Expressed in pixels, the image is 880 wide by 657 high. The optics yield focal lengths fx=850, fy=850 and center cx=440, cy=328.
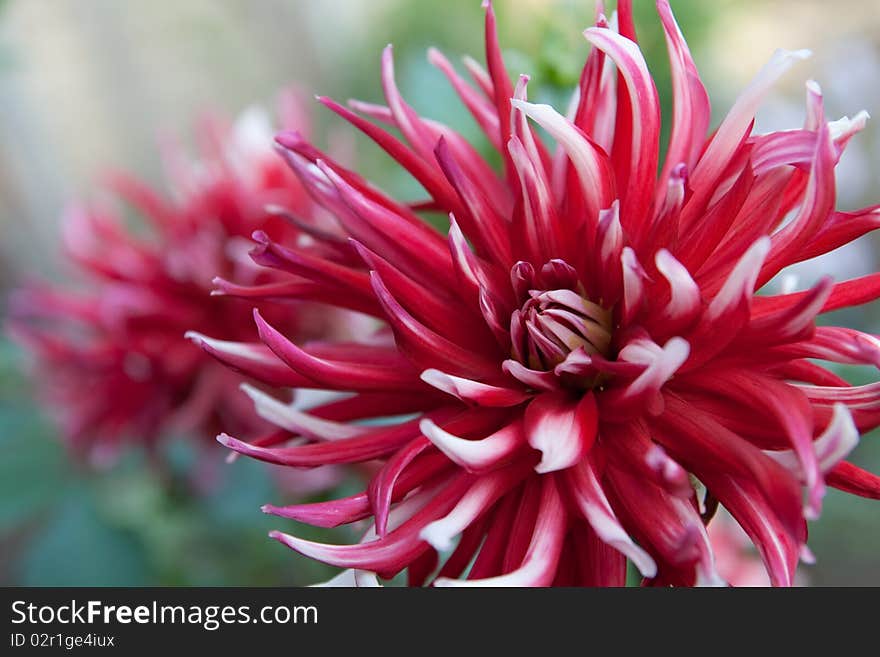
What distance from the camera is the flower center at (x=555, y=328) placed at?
0.53 metres

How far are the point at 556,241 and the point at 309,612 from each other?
295 millimetres

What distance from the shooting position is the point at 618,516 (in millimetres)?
519

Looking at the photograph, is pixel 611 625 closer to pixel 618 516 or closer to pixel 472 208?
pixel 618 516

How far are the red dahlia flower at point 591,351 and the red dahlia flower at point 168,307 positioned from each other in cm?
43

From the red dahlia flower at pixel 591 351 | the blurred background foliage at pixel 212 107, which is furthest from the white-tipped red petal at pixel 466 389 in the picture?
the blurred background foliage at pixel 212 107

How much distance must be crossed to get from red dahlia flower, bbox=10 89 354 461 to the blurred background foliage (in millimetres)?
115

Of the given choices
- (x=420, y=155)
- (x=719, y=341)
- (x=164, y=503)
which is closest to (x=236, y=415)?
(x=164, y=503)

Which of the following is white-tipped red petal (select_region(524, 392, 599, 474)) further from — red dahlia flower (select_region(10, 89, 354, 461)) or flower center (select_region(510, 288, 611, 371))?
red dahlia flower (select_region(10, 89, 354, 461))

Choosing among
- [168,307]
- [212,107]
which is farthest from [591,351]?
[212,107]

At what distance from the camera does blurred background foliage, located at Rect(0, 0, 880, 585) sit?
116 cm

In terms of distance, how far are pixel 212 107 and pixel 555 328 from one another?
5.49 feet

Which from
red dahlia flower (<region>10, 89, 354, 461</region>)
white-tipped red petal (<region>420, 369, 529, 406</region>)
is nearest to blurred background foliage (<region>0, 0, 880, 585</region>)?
red dahlia flower (<region>10, 89, 354, 461</region>)

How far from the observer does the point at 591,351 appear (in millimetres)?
550

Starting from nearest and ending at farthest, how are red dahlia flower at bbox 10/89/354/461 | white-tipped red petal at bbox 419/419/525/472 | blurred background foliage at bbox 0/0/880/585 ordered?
1. white-tipped red petal at bbox 419/419/525/472
2. red dahlia flower at bbox 10/89/354/461
3. blurred background foliage at bbox 0/0/880/585
